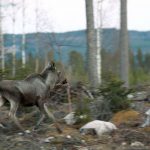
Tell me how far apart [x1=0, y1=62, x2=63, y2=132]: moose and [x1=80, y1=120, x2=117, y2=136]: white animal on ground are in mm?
525

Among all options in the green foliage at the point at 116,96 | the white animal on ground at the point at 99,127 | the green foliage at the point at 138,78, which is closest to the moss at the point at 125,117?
the green foliage at the point at 116,96

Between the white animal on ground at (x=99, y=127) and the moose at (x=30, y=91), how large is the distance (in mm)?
525

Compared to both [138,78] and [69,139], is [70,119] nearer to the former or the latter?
[69,139]

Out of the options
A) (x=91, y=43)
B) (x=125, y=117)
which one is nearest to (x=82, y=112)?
(x=125, y=117)

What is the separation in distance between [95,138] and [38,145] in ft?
4.07

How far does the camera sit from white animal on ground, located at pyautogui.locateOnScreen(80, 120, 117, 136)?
1059 centimetres

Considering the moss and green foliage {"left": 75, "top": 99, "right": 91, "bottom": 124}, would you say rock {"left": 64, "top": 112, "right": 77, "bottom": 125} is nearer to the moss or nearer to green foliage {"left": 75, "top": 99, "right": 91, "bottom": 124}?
green foliage {"left": 75, "top": 99, "right": 91, "bottom": 124}

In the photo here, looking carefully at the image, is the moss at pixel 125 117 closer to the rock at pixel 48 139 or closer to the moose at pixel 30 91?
the moose at pixel 30 91

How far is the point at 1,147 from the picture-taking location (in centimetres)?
960

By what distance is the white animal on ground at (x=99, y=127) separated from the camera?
1059 cm

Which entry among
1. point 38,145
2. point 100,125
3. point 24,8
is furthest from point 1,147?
point 24,8

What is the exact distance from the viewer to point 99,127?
419 inches

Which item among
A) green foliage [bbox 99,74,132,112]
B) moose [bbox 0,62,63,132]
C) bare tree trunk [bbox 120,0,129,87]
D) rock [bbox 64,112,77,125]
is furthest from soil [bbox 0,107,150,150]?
bare tree trunk [bbox 120,0,129,87]

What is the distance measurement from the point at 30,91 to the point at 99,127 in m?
1.52
